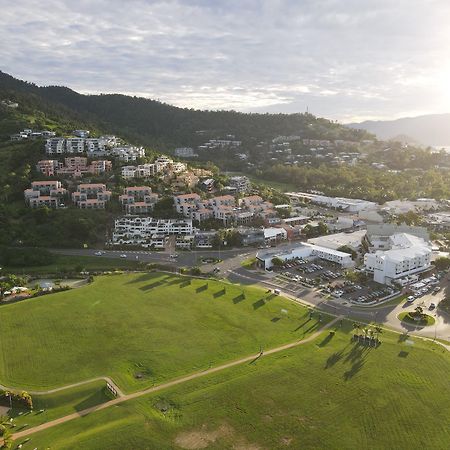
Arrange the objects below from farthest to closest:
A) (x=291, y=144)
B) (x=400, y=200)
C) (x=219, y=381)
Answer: (x=291, y=144), (x=400, y=200), (x=219, y=381)

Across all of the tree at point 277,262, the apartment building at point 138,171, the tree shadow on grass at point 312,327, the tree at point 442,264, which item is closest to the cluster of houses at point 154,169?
the apartment building at point 138,171

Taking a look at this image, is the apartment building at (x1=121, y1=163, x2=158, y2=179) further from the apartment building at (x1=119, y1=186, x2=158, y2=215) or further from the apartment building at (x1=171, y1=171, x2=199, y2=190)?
the apartment building at (x1=119, y1=186, x2=158, y2=215)

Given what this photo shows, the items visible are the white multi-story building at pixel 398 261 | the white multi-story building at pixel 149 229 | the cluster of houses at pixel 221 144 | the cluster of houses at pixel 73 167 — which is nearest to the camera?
the white multi-story building at pixel 398 261

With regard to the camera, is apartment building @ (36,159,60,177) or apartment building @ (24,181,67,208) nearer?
apartment building @ (24,181,67,208)

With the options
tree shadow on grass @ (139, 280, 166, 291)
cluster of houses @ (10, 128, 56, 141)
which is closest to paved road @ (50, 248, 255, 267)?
tree shadow on grass @ (139, 280, 166, 291)

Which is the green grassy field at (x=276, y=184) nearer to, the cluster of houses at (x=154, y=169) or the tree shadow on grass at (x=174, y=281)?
the cluster of houses at (x=154, y=169)

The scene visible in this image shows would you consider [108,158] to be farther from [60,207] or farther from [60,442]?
[60,442]

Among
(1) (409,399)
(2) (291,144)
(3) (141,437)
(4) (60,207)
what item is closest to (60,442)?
(3) (141,437)
